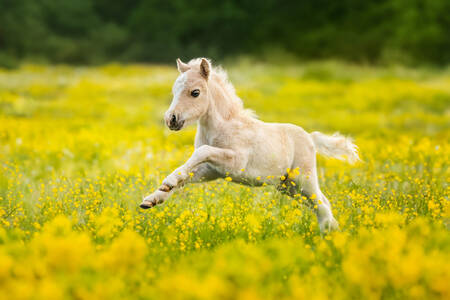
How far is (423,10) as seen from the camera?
40656 mm

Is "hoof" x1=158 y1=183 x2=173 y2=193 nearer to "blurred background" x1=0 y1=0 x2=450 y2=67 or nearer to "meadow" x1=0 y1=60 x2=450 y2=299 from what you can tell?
"meadow" x1=0 y1=60 x2=450 y2=299

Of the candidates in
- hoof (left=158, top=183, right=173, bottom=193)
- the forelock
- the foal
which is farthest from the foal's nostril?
hoof (left=158, top=183, right=173, bottom=193)

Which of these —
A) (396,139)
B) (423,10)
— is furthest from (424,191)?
(423,10)

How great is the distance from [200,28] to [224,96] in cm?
4732

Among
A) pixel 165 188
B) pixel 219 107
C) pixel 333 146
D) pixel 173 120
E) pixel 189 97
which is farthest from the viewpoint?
pixel 333 146

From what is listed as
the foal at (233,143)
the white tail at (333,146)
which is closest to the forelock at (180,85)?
the foal at (233,143)

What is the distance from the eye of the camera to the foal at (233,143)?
4.77 metres

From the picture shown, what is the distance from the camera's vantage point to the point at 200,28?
50.7 m

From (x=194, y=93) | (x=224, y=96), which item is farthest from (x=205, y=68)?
(x=224, y=96)

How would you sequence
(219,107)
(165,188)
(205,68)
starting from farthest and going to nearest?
(219,107) → (205,68) → (165,188)

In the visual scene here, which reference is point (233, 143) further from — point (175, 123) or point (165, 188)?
point (165, 188)

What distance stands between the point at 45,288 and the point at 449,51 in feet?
140

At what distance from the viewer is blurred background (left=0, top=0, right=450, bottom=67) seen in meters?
42.8

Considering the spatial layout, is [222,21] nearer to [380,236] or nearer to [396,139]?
[396,139]
